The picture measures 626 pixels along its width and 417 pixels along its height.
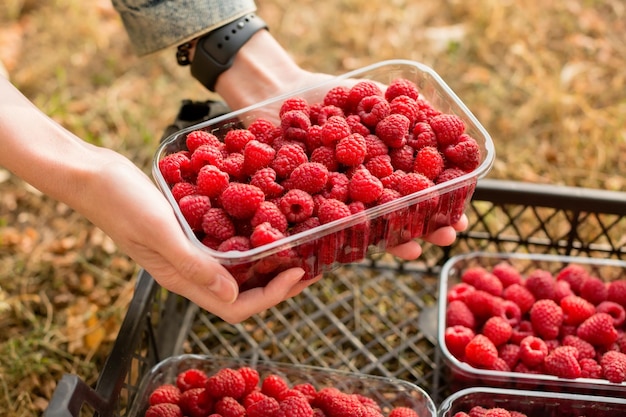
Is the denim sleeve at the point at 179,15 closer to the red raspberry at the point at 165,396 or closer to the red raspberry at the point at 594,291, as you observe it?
the red raspberry at the point at 165,396

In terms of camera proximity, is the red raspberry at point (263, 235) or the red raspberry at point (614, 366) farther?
the red raspberry at point (614, 366)

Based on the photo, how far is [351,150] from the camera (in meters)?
1.18

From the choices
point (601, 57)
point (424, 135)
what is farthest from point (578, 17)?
point (424, 135)

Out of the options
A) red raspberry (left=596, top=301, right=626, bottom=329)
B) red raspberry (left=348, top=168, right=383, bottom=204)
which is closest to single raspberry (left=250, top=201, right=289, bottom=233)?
red raspberry (left=348, top=168, right=383, bottom=204)

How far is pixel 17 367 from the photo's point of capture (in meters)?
1.66

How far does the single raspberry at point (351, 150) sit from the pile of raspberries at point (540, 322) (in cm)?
43

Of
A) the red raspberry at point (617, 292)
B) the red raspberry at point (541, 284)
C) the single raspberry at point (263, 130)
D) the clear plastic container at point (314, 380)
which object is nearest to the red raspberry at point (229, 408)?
the clear plastic container at point (314, 380)

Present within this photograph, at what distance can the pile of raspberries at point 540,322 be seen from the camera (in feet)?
4.43

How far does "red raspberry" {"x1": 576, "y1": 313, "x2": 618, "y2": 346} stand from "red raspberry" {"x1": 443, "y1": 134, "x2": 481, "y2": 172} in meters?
0.41

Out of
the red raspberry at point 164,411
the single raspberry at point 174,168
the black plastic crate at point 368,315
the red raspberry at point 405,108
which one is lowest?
the black plastic crate at point 368,315

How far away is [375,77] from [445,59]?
1197mm

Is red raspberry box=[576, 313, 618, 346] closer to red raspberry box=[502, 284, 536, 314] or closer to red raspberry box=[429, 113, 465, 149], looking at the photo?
red raspberry box=[502, 284, 536, 314]

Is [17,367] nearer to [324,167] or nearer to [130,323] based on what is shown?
[130,323]

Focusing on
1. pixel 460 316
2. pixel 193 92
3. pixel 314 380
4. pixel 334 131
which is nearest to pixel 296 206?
pixel 334 131
